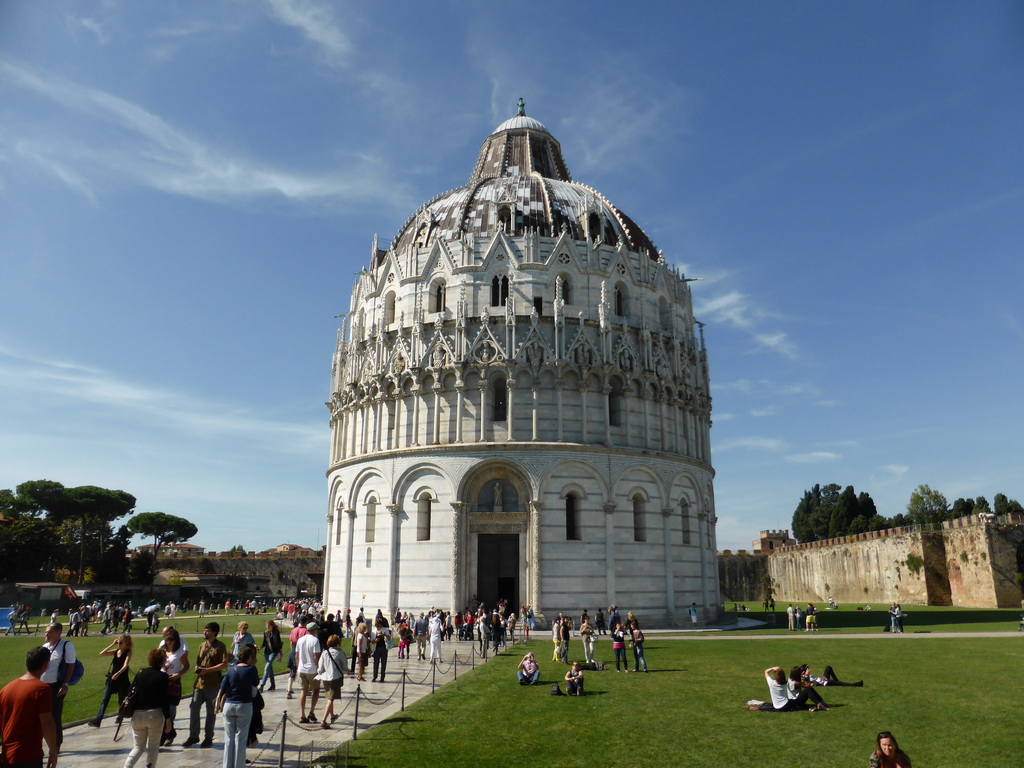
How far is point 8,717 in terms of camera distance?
7715 mm

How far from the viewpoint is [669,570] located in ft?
133

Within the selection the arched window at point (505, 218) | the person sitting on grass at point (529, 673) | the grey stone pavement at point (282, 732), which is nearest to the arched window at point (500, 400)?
the arched window at point (505, 218)

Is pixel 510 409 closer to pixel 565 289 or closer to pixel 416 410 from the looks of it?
pixel 416 410

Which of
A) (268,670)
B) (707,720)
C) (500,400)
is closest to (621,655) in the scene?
(707,720)

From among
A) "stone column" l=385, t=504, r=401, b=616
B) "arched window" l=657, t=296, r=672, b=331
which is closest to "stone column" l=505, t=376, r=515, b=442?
"stone column" l=385, t=504, r=401, b=616

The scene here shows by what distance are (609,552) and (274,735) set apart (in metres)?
27.0

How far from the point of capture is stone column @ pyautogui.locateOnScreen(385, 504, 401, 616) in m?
39.3

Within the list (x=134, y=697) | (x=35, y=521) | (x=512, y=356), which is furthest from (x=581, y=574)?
(x=35, y=521)

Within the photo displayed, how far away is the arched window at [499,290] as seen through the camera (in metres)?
43.0

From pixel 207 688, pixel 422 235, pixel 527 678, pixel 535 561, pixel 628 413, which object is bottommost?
pixel 527 678

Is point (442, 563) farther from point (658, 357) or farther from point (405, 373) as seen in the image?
point (658, 357)

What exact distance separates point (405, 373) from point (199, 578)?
59.6 m

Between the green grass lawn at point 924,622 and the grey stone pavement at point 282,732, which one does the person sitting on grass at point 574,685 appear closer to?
the grey stone pavement at point 282,732

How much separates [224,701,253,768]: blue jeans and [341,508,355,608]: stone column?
108 ft
